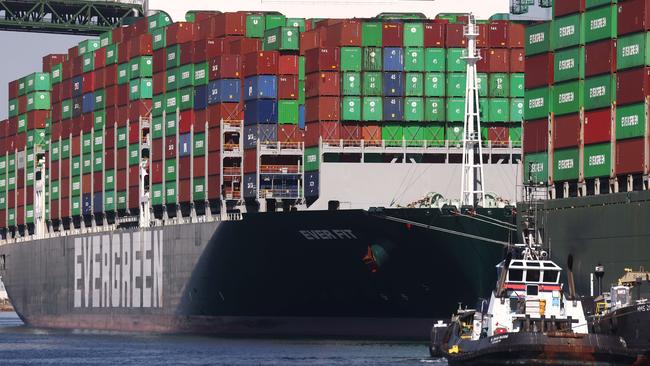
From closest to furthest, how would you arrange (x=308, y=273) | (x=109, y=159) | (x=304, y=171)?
(x=308, y=273) → (x=304, y=171) → (x=109, y=159)

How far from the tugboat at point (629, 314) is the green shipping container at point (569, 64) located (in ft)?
47.0

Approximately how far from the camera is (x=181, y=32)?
8850 cm

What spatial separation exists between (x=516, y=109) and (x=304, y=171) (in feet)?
33.0

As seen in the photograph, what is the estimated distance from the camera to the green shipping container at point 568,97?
64.6 m

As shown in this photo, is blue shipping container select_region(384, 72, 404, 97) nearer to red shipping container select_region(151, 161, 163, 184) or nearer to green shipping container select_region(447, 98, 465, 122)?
green shipping container select_region(447, 98, 465, 122)

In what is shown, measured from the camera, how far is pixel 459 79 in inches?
3061

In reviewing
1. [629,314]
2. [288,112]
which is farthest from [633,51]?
[288,112]

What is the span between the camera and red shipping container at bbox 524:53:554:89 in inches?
2628

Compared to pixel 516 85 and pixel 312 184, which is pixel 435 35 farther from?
pixel 312 184

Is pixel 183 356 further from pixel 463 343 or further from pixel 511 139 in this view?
pixel 511 139

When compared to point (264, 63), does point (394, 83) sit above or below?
below

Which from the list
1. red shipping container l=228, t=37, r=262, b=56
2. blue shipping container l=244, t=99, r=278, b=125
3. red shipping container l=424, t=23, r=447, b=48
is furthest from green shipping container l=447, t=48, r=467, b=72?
red shipping container l=228, t=37, r=262, b=56

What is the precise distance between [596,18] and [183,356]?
19841mm

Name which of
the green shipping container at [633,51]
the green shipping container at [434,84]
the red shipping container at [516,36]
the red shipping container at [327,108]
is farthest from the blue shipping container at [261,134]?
the green shipping container at [633,51]
